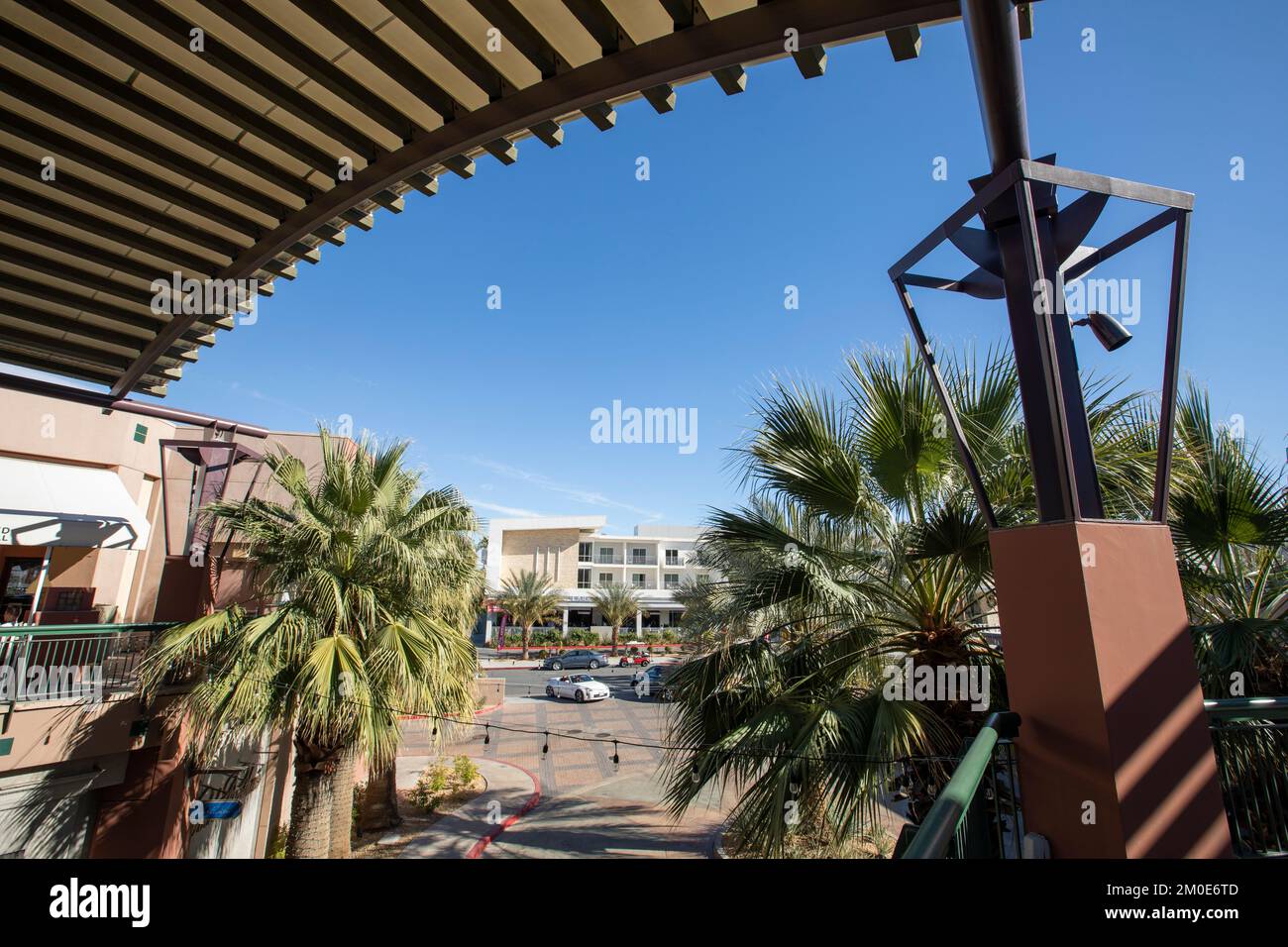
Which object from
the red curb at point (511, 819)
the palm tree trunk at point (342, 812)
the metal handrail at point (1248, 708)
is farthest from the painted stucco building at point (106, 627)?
the metal handrail at point (1248, 708)

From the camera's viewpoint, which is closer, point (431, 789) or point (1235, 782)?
point (1235, 782)

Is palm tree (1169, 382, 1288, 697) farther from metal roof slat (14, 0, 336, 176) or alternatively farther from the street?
metal roof slat (14, 0, 336, 176)

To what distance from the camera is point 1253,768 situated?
342cm

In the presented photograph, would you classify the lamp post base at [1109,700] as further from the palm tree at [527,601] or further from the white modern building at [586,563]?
the white modern building at [586,563]

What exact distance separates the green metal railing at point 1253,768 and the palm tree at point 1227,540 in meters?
0.96

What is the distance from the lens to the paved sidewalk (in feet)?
34.4

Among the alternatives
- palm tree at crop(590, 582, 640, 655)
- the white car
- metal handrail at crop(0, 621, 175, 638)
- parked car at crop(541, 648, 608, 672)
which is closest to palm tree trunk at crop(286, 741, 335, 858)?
metal handrail at crop(0, 621, 175, 638)

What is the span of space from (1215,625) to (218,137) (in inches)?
269

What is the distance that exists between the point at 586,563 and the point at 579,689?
103 feet

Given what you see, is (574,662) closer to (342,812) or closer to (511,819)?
(511,819)

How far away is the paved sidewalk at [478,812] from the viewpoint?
1048 centimetres

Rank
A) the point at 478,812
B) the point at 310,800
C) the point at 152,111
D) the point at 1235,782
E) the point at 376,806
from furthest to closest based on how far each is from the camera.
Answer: the point at 478,812, the point at 376,806, the point at 310,800, the point at 1235,782, the point at 152,111

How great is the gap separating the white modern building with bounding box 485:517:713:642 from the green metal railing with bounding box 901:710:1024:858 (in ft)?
160

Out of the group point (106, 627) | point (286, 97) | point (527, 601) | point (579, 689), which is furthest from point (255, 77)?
point (527, 601)
